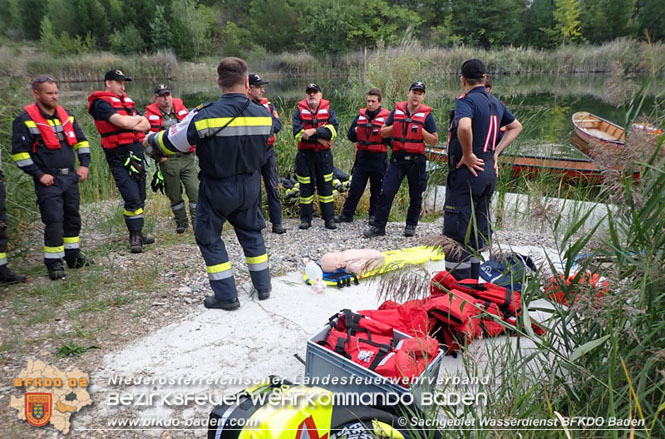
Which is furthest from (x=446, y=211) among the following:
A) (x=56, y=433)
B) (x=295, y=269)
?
(x=56, y=433)

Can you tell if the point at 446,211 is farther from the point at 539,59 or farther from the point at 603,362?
the point at 539,59

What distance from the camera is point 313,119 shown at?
598 centimetres

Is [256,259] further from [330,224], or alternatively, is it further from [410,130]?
[410,130]

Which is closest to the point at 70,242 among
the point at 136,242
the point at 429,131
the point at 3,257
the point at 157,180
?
the point at 3,257

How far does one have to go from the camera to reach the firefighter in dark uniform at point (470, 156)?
3.80 metres

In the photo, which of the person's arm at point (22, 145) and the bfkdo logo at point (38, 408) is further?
the person's arm at point (22, 145)

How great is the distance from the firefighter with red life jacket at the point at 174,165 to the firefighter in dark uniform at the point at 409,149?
2.59 m

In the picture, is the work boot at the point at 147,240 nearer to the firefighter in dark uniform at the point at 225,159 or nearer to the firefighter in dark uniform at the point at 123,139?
the firefighter in dark uniform at the point at 123,139

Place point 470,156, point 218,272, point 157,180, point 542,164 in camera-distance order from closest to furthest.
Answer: point 218,272, point 470,156, point 157,180, point 542,164

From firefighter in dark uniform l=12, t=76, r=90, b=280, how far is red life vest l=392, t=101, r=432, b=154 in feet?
12.3

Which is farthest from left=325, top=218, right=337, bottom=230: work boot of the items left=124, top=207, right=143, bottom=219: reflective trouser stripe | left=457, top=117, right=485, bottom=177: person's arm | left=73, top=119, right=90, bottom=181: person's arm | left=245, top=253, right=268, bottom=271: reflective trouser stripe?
left=73, top=119, right=90, bottom=181: person's arm

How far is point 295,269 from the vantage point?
4.70 m

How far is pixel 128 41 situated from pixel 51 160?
43.1 meters

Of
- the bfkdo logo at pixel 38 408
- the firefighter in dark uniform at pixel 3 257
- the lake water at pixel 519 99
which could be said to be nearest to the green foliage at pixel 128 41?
the lake water at pixel 519 99
